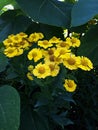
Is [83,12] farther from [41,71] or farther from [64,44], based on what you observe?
[41,71]

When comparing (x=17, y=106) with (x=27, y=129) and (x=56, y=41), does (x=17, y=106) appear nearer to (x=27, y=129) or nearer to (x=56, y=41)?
(x=27, y=129)

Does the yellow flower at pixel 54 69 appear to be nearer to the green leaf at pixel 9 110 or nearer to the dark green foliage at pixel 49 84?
the dark green foliage at pixel 49 84

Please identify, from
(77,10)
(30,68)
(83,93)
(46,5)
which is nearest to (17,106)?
(30,68)

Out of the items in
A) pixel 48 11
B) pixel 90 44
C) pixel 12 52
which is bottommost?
pixel 90 44

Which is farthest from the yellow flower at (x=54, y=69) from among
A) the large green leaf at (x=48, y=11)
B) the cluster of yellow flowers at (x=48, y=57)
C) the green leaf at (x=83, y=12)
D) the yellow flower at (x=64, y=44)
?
the large green leaf at (x=48, y=11)

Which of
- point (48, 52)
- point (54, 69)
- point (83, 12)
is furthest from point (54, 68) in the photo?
point (83, 12)

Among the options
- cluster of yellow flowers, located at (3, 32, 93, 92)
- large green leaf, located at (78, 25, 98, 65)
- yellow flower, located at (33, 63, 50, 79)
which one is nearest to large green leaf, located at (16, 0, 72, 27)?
large green leaf, located at (78, 25, 98, 65)
